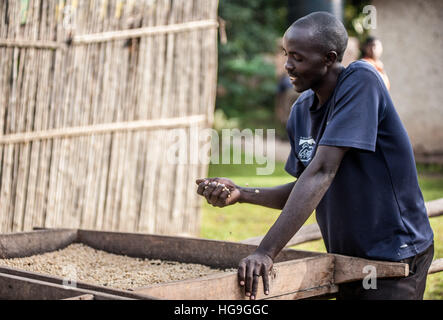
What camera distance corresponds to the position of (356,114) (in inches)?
90.7

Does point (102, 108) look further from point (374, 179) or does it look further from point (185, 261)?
point (374, 179)

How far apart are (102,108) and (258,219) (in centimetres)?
277

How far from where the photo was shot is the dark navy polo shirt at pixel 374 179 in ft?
7.63

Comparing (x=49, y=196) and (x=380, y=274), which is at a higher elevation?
(x=49, y=196)

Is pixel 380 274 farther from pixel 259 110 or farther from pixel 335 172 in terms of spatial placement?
pixel 259 110

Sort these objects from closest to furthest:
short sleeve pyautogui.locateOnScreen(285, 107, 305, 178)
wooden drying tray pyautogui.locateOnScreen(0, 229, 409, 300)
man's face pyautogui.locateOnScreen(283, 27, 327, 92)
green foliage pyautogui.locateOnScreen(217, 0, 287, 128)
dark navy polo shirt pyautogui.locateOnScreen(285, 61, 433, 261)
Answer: wooden drying tray pyautogui.locateOnScreen(0, 229, 409, 300) < dark navy polo shirt pyautogui.locateOnScreen(285, 61, 433, 261) < man's face pyautogui.locateOnScreen(283, 27, 327, 92) < short sleeve pyautogui.locateOnScreen(285, 107, 305, 178) < green foliage pyautogui.locateOnScreen(217, 0, 287, 128)

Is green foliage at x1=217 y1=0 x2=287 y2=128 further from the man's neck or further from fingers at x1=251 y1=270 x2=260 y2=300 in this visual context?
fingers at x1=251 y1=270 x2=260 y2=300

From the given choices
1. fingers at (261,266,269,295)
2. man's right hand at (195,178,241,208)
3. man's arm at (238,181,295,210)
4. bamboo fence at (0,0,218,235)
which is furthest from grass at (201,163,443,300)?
fingers at (261,266,269,295)

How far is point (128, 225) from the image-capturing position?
587 centimetres

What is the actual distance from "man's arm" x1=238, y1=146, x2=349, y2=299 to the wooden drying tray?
83 mm

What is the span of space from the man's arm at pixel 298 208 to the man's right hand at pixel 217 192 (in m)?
0.44

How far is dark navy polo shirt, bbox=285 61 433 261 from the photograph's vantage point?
232 cm
